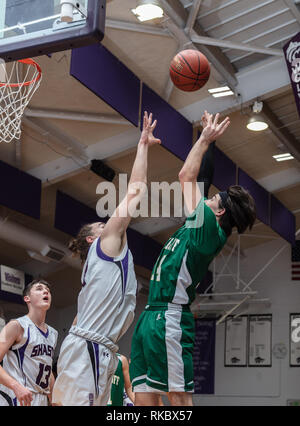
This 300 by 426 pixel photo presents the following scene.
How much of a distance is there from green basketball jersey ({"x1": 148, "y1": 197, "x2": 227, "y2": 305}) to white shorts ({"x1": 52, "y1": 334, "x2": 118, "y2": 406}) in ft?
1.83

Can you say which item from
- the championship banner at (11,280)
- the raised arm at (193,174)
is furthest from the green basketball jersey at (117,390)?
the championship banner at (11,280)

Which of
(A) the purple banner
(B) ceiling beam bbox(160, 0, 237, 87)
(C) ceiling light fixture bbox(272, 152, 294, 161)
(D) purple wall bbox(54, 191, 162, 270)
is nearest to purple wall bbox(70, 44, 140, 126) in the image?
(B) ceiling beam bbox(160, 0, 237, 87)

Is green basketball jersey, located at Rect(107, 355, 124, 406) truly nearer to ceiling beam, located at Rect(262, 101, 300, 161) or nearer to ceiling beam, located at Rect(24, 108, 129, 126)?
ceiling beam, located at Rect(24, 108, 129, 126)

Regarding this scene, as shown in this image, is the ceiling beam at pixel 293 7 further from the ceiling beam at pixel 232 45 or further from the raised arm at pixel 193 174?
the raised arm at pixel 193 174

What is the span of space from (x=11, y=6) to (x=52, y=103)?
16.2 ft

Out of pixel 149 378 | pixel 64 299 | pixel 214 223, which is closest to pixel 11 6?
pixel 214 223

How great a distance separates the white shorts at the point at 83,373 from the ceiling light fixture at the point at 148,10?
18.3ft

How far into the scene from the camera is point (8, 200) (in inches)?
437

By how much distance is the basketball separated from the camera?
6.89 meters

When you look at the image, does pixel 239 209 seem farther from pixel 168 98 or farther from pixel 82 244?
pixel 168 98

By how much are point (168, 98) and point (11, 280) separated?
17.2 ft

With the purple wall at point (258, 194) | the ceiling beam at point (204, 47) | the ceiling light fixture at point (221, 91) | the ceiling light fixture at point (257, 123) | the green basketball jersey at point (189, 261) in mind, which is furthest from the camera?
the purple wall at point (258, 194)

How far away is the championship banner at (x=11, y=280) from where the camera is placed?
44.3 ft
